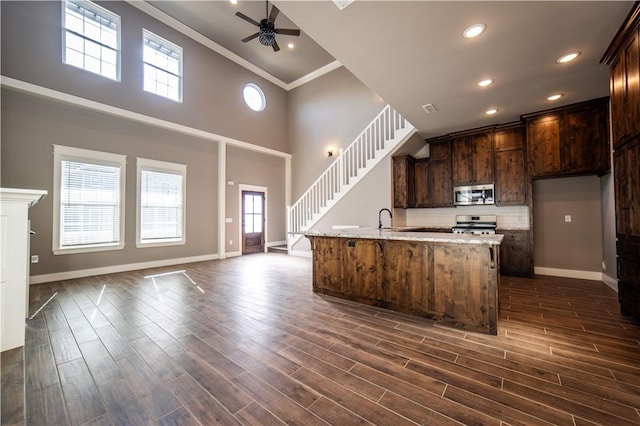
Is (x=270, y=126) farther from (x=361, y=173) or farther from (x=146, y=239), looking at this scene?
(x=146, y=239)

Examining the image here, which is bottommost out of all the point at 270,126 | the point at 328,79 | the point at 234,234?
the point at 234,234

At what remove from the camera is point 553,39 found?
103 inches

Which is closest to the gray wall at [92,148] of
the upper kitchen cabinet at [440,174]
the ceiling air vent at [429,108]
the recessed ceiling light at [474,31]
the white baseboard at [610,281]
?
the ceiling air vent at [429,108]

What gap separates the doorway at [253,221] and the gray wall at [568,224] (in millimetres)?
7197

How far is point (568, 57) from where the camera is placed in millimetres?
2951

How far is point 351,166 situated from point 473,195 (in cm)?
306

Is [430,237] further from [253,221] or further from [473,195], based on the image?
[253,221]

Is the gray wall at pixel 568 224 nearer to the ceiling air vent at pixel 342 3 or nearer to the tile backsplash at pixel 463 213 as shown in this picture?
the tile backsplash at pixel 463 213

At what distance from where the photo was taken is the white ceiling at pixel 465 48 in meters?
2.27

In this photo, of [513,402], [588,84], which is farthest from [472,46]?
[513,402]

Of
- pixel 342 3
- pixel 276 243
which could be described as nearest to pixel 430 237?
pixel 342 3

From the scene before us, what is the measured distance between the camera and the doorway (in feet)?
26.6

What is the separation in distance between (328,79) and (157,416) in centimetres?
913

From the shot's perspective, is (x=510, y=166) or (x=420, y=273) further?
(x=510, y=166)
